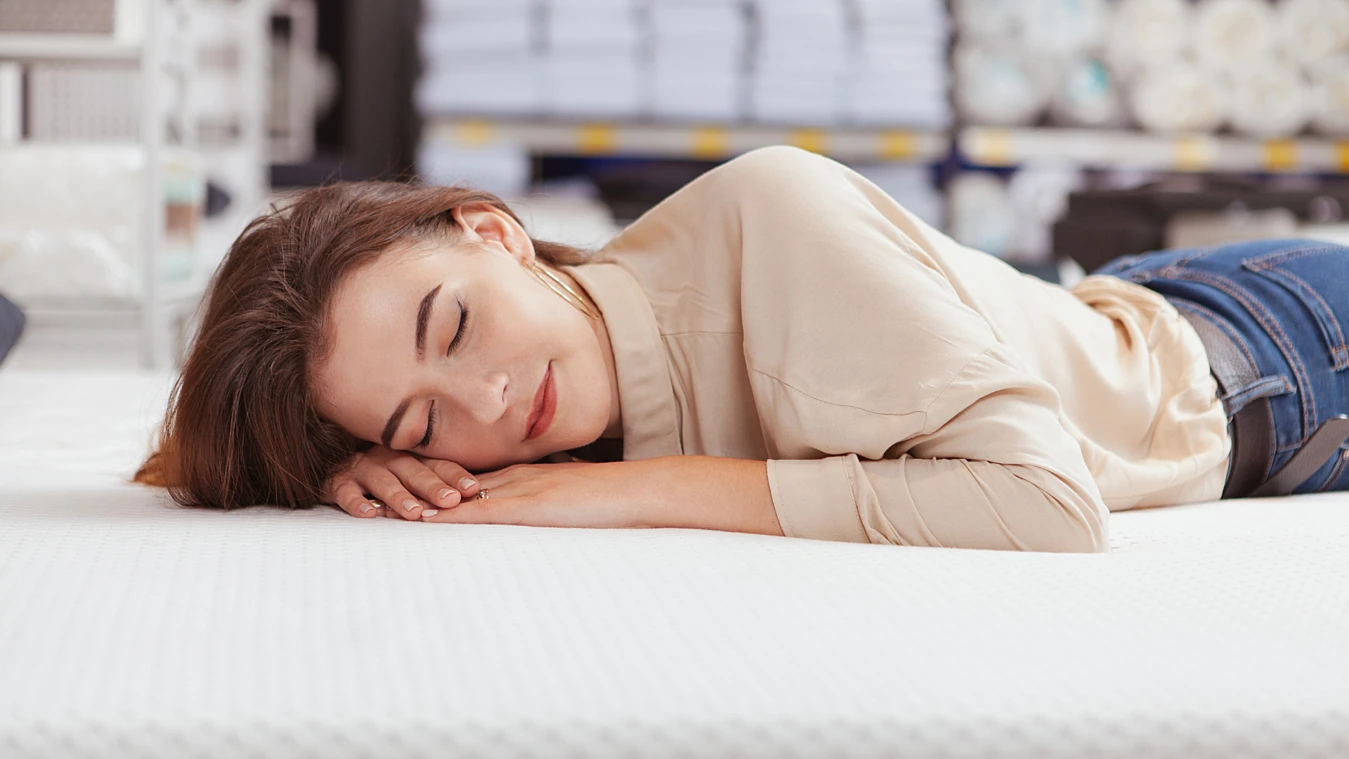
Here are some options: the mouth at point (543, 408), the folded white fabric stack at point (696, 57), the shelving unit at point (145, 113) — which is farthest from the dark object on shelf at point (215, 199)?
the mouth at point (543, 408)

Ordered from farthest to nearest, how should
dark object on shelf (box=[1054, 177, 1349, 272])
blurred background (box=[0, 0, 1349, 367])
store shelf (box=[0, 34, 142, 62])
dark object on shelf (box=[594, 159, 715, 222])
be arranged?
dark object on shelf (box=[594, 159, 715, 222]) → blurred background (box=[0, 0, 1349, 367]) → dark object on shelf (box=[1054, 177, 1349, 272]) → store shelf (box=[0, 34, 142, 62])

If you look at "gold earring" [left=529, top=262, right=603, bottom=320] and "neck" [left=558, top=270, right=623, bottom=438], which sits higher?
"gold earring" [left=529, top=262, right=603, bottom=320]

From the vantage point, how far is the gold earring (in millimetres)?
1015

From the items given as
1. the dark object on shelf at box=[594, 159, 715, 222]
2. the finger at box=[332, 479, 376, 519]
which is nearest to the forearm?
the finger at box=[332, 479, 376, 519]

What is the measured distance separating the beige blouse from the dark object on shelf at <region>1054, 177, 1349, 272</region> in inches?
54.2

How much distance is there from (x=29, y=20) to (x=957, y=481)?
6.94ft

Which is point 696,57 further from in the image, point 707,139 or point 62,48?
point 62,48

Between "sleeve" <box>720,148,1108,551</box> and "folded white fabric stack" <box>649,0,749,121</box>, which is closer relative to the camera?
"sleeve" <box>720,148,1108,551</box>

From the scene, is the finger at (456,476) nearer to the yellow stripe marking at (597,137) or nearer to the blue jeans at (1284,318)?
the blue jeans at (1284,318)

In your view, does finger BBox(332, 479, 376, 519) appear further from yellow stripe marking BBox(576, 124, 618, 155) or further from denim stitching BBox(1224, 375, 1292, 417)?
yellow stripe marking BBox(576, 124, 618, 155)

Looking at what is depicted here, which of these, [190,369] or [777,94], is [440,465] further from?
[777,94]

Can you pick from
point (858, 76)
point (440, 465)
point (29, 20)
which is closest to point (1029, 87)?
point (858, 76)

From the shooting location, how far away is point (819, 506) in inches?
33.7

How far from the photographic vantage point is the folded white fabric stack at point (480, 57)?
2.77 metres
